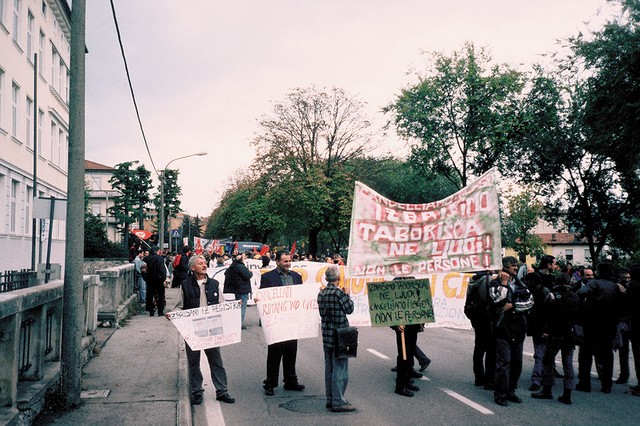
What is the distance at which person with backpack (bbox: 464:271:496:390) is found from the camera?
9156 millimetres

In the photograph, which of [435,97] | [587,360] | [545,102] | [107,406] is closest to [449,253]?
[587,360]

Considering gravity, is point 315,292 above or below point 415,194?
below

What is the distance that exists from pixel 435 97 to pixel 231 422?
3380cm

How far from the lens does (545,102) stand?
3509 cm

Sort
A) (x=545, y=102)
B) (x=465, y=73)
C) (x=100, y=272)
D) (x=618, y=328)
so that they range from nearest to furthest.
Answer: (x=618, y=328)
(x=100, y=272)
(x=545, y=102)
(x=465, y=73)

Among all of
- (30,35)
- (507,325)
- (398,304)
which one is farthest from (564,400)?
(30,35)

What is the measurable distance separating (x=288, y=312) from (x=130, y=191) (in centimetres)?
7500

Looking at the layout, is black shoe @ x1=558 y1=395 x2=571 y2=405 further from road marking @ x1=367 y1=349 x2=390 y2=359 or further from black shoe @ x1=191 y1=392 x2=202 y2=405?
black shoe @ x1=191 y1=392 x2=202 y2=405

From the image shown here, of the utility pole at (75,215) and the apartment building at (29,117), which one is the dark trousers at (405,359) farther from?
the apartment building at (29,117)

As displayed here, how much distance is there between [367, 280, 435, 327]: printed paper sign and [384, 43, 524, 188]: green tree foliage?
29.5m

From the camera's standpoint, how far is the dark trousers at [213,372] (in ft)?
27.1

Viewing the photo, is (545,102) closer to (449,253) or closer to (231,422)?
(449,253)

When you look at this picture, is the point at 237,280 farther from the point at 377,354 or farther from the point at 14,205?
the point at 14,205

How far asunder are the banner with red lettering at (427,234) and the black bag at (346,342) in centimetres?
110
